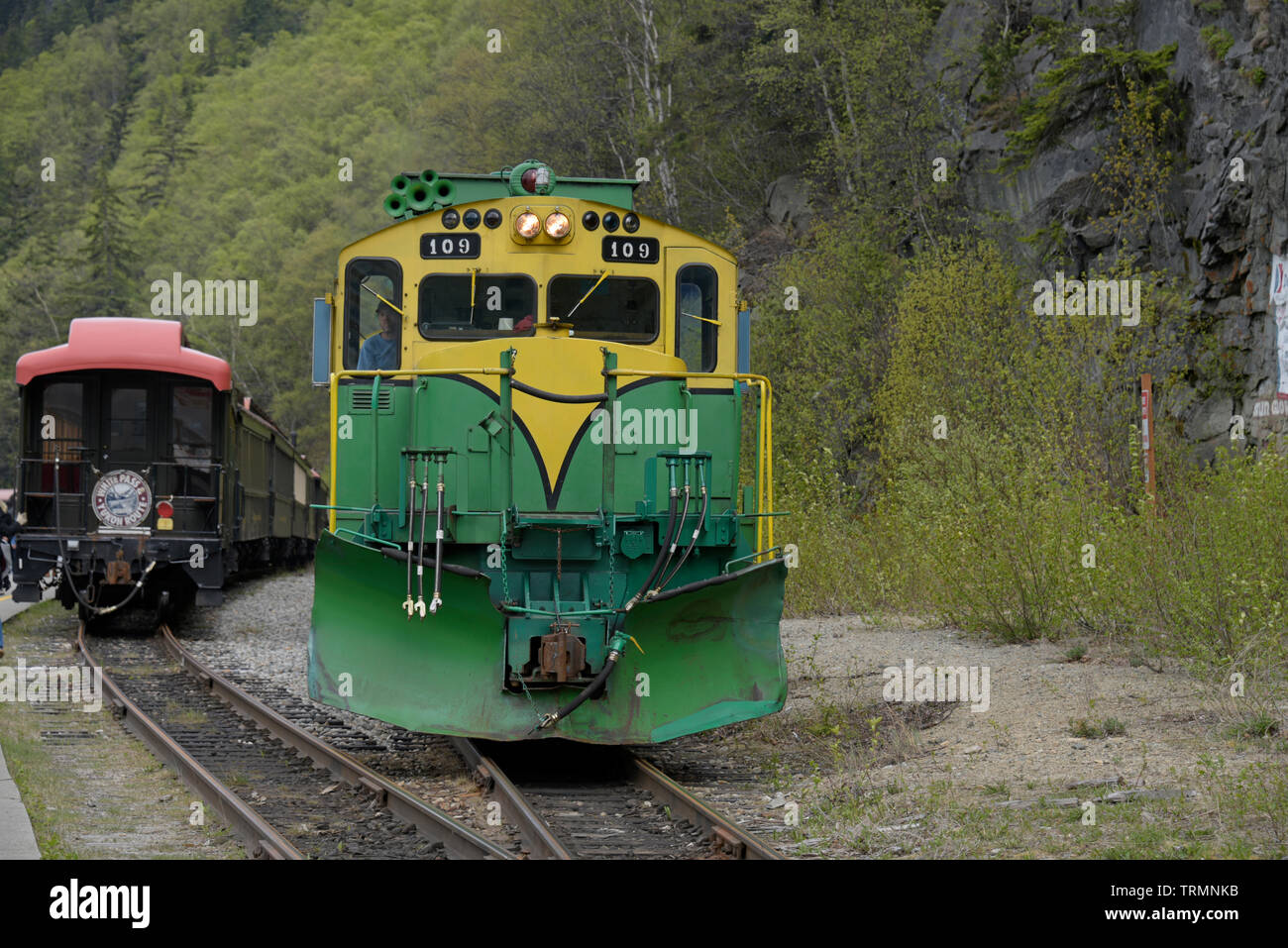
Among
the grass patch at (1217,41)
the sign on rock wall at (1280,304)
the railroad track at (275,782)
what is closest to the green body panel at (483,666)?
the railroad track at (275,782)

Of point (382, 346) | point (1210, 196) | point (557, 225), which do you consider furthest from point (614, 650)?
point (1210, 196)

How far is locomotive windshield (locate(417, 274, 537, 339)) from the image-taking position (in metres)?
9.30

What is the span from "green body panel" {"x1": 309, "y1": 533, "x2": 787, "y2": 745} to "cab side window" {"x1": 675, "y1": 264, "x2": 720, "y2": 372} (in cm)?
195

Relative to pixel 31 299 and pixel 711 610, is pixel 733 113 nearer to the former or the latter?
pixel 711 610

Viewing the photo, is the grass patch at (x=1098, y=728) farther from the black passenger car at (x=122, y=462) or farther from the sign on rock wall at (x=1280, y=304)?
the black passenger car at (x=122, y=462)

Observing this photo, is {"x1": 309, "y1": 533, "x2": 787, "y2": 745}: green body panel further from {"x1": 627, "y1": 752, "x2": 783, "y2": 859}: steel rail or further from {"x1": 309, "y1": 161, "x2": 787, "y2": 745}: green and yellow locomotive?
{"x1": 627, "y1": 752, "x2": 783, "y2": 859}: steel rail

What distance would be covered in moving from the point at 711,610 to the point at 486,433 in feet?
5.90

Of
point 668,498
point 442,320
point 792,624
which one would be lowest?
point 792,624

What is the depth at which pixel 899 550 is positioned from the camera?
1569 centimetres

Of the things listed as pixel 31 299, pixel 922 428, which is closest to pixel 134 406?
pixel 922 428

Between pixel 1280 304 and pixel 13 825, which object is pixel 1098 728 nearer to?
pixel 13 825

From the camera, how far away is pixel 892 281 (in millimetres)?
24516

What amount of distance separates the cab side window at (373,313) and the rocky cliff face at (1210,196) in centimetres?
997

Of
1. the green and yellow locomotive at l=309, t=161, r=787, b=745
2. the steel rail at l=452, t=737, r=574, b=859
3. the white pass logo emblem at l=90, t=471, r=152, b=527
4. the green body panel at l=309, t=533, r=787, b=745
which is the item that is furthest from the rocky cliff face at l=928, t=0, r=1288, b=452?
the white pass logo emblem at l=90, t=471, r=152, b=527
